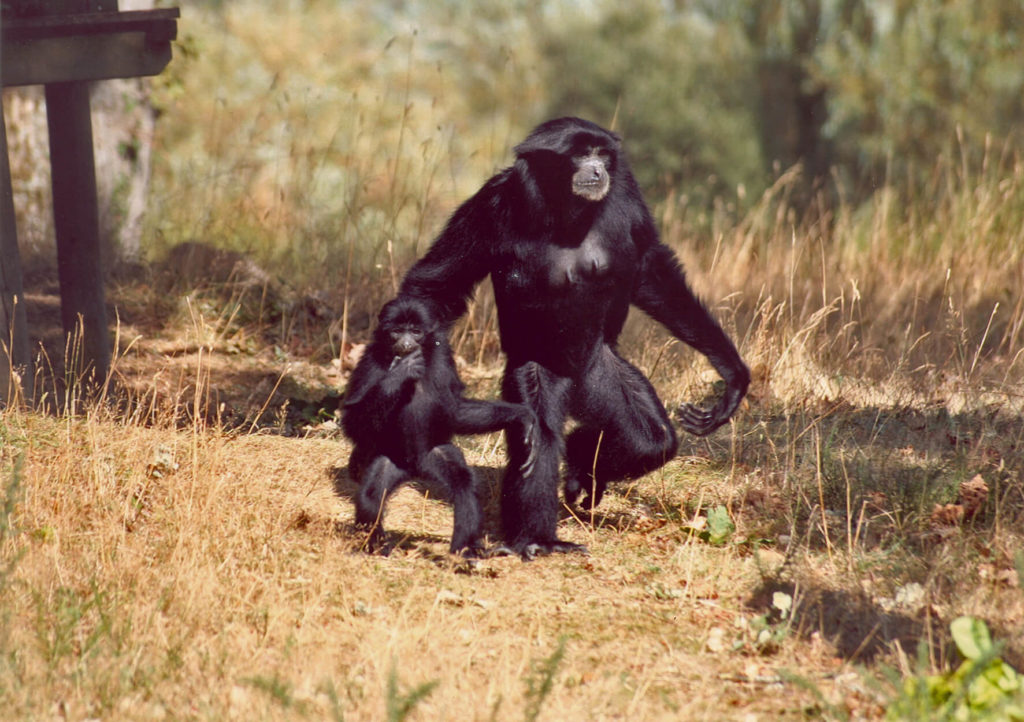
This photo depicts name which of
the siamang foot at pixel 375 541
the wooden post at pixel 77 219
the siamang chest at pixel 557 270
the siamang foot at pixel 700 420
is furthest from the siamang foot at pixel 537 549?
the wooden post at pixel 77 219

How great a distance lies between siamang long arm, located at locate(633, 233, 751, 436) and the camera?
5.41 metres

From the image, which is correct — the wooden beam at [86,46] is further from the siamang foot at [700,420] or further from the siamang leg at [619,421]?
the siamang foot at [700,420]

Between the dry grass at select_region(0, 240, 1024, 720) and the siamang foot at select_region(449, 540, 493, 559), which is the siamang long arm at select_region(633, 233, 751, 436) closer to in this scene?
the dry grass at select_region(0, 240, 1024, 720)

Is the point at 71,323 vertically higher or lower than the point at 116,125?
lower

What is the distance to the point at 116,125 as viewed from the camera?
33.9 ft

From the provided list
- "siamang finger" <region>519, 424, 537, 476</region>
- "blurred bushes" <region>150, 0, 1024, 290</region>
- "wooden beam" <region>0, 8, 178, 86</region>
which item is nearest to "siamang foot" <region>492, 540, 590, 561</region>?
"siamang finger" <region>519, 424, 537, 476</region>

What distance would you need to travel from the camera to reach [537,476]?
5.02m

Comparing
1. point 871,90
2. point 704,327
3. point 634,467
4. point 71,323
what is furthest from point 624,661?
point 871,90

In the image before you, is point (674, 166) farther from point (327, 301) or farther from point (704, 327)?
point (704, 327)

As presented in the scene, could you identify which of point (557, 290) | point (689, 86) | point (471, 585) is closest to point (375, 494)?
point (471, 585)

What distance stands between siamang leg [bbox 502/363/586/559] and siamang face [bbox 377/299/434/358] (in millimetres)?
543

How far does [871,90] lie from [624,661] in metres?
19.1

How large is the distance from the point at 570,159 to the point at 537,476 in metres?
1.49

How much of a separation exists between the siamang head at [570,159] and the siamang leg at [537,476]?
86 cm
